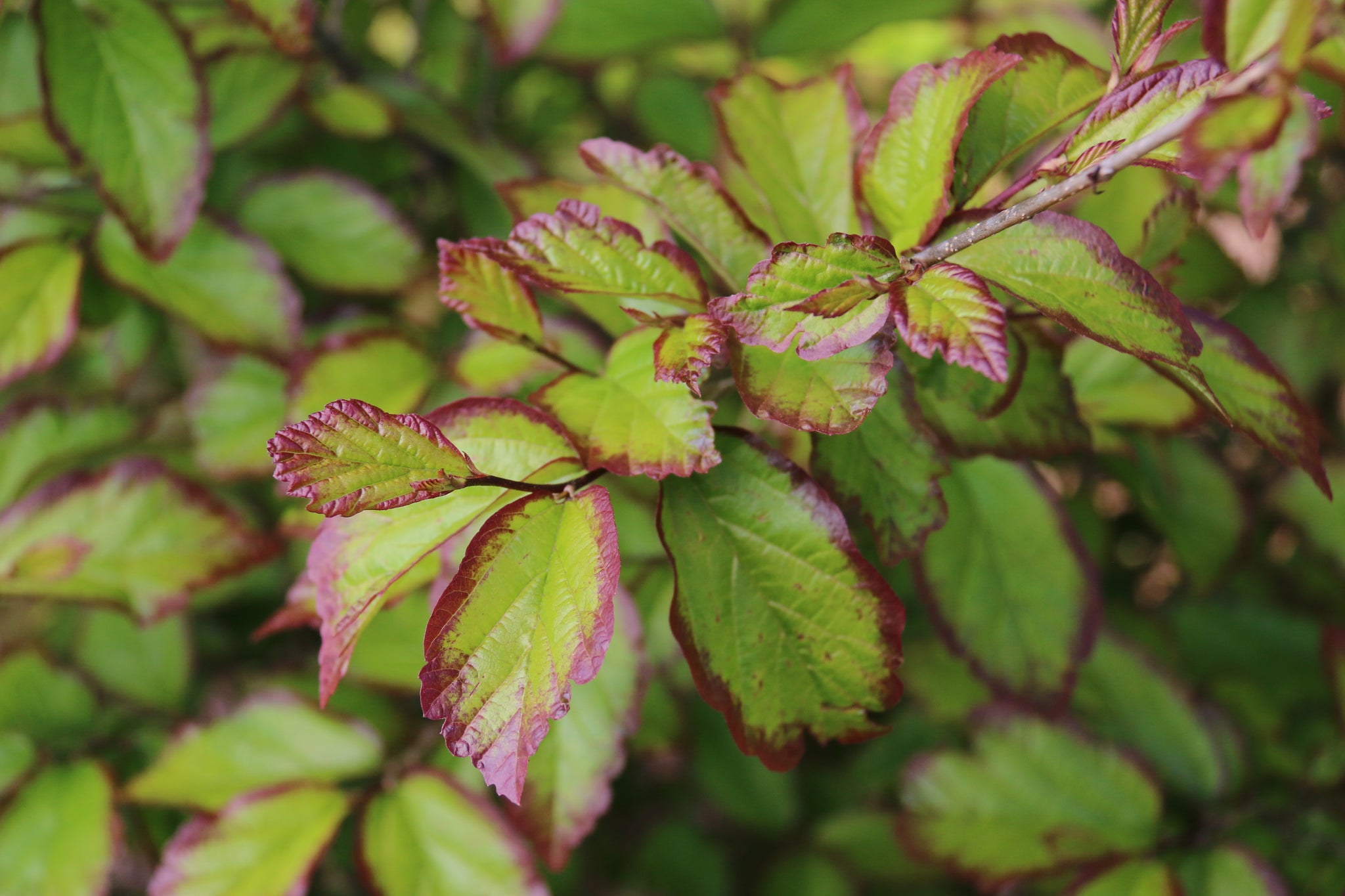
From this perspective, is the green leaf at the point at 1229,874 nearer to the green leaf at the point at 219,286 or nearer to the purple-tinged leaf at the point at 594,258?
the purple-tinged leaf at the point at 594,258

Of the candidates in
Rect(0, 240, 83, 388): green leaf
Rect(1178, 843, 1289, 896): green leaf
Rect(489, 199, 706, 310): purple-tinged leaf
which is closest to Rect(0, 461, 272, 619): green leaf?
Rect(0, 240, 83, 388): green leaf

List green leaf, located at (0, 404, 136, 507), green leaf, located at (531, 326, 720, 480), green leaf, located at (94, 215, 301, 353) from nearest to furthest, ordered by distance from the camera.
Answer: green leaf, located at (531, 326, 720, 480) → green leaf, located at (94, 215, 301, 353) → green leaf, located at (0, 404, 136, 507)

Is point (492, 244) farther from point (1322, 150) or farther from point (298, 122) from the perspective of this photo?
point (1322, 150)

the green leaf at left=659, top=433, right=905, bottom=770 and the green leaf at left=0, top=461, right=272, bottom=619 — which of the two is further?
the green leaf at left=0, top=461, right=272, bottom=619

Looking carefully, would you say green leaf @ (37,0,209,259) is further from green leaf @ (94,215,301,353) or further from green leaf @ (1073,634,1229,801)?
green leaf @ (1073,634,1229,801)

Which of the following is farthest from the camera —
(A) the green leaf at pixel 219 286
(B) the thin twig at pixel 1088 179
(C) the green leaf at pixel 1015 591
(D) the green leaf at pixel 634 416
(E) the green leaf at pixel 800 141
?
(A) the green leaf at pixel 219 286

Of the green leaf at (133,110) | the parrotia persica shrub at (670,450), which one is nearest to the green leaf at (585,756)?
the parrotia persica shrub at (670,450)
